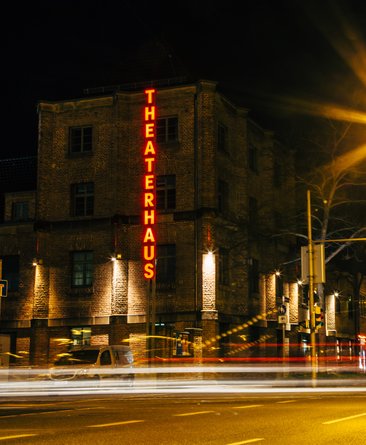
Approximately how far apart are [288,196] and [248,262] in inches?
354

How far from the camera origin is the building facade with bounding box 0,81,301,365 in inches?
1511

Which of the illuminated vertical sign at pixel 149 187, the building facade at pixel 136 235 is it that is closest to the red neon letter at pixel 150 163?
the illuminated vertical sign at pixel 149 187

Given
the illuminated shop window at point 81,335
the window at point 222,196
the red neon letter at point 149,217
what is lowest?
the illuminated shop window at point 81,335

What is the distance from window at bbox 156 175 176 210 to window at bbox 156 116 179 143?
6.57ft

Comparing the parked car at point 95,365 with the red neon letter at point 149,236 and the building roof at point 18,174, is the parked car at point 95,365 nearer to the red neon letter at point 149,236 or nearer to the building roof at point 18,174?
the red neon letter at point 149,236

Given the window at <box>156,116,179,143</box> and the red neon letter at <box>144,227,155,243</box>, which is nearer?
the red neon letter at <box>144,227,155,243</box>

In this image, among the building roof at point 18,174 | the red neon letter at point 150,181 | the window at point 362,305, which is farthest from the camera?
the window at point 362,305

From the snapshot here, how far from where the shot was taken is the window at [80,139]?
4162 cm

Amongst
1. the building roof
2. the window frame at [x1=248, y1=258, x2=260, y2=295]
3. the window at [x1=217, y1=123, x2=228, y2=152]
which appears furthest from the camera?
the building roof

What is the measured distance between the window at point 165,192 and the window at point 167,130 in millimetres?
2004

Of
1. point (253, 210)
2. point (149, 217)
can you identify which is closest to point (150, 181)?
point (149, 217)

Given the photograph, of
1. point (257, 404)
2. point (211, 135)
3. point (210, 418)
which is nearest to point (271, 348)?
point (211, 135)

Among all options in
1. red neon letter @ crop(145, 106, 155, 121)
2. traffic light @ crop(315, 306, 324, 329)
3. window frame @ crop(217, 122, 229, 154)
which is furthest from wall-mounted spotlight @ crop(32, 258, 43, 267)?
traffic light @ crop(315, 306, 324, 329)

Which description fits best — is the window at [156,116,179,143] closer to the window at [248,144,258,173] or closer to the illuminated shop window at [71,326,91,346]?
the window at [248,144,258,173]
